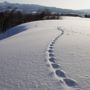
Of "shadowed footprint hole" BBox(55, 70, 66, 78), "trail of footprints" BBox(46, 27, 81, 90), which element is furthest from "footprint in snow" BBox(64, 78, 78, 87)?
"shadowed footprint hole" BBox(55, 70, 66, 78)

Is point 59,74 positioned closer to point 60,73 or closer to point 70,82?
point 60,73

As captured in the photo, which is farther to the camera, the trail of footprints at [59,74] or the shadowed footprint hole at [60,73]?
the shadowed footprint hole at [60,73]

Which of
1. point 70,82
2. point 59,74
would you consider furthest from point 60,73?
point 70,82

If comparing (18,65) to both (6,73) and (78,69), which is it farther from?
(78,69)

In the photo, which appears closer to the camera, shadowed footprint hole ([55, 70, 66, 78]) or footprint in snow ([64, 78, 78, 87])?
footprint in snow ([64, 78, 78, 87])

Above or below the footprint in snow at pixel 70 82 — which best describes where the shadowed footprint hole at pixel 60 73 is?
below

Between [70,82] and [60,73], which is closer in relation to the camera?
[70,82]

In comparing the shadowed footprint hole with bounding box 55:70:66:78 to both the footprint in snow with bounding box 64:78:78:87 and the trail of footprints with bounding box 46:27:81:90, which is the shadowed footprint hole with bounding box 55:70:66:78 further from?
the footprint in snow with bounding box 64:78:78:87

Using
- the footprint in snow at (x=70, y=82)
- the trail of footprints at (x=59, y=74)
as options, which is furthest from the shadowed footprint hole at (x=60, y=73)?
the footprint in snow at (x=70, y=82)

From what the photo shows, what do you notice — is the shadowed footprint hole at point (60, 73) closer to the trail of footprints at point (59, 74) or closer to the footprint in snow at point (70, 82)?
the trail of footprints at point (59, 74)

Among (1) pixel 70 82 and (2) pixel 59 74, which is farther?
(2) pixel 59 74

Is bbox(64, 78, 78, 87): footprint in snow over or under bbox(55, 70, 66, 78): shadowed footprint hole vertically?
over

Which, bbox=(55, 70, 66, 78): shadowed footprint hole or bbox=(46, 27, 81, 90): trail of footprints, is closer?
bbox=(46, 27, 81, 90): trail of footprints

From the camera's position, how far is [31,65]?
3.91m
